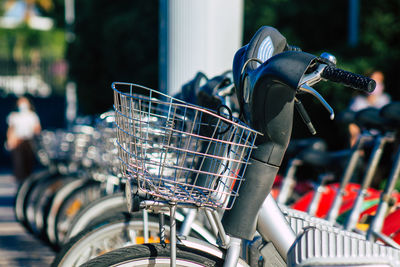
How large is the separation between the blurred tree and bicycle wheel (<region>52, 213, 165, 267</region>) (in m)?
8.40

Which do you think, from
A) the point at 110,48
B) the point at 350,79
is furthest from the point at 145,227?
the point at 110,48

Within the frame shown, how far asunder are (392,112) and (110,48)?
10.3m

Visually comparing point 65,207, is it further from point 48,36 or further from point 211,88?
point 48,36

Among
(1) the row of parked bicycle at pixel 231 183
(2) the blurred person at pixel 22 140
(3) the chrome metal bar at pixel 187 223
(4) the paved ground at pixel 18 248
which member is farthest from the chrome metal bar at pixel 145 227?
(2) the blurred person at pixel 22 140

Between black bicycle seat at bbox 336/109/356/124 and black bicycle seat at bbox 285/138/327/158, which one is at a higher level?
black bicycle seat at bbox 336/109/356/124

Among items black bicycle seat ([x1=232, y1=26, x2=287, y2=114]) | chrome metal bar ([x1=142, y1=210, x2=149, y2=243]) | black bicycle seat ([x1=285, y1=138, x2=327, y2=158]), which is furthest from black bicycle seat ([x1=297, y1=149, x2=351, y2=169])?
black bicycle seat ([x1=232, y1=26, x2=287, y2=114])

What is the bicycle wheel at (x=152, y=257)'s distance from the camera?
5.71ft

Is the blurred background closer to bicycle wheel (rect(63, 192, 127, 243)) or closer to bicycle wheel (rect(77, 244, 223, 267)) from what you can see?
bicycle wheel (rect(63, 192, 127, 243))

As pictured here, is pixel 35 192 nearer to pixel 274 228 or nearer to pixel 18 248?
pixel 18 248

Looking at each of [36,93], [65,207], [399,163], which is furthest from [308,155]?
[36,93]

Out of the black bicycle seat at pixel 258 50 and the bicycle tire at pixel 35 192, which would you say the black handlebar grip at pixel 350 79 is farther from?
the bicycle tire at pixel 35 192

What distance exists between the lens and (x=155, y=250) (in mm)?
1801

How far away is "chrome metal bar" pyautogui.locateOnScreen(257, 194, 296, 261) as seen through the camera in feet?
6.22

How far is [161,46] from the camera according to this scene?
4.48m
